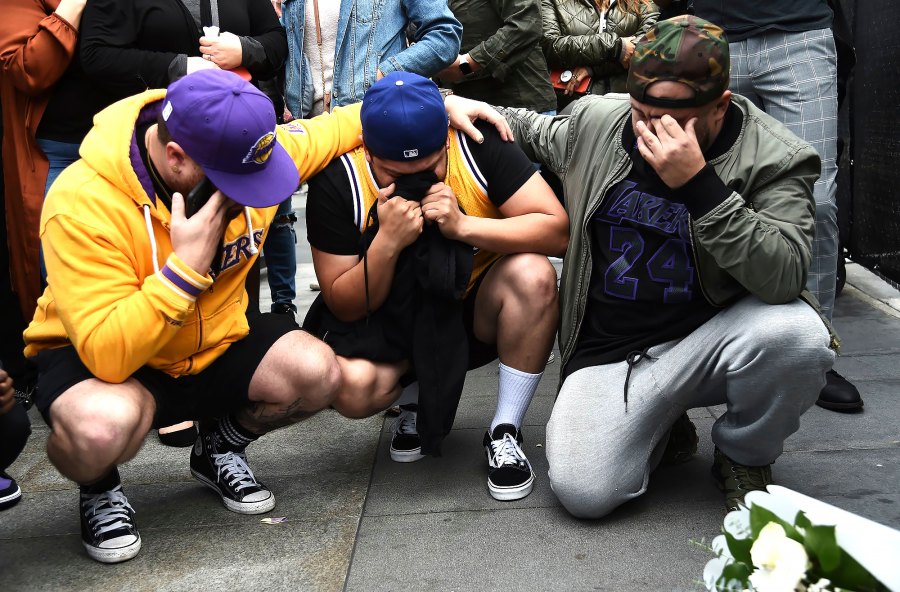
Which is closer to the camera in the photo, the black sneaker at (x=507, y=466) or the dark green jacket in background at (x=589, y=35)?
the black sneaker at (x=507, y=466)

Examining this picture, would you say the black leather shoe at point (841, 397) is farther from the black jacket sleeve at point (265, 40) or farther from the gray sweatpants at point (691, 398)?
the black jacket sleeve at point (265, 40)

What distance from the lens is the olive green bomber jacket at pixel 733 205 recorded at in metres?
2.60

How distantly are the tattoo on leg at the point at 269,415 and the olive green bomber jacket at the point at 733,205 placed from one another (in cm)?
85

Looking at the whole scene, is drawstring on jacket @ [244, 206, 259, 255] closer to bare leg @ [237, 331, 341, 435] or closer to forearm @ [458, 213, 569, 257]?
bare leg @ [237, 331, 341, 435]

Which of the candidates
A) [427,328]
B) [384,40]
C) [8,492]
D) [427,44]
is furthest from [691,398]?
[8,492]

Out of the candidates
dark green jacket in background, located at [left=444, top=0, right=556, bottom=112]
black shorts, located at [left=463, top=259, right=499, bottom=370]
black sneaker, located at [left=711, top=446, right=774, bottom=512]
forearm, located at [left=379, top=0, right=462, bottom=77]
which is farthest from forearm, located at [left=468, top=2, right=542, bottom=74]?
black sneaker, located at [left=711, top=446, right=774, bottom=512]

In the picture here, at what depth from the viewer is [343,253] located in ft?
10.3

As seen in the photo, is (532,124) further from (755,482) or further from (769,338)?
(755,482)

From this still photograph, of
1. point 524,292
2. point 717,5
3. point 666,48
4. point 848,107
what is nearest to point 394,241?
point 524,292

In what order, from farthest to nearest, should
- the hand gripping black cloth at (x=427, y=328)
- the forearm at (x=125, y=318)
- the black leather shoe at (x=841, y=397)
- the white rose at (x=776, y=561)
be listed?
1. the black leather shoe at (x=841, y=397)
2. the hand gripping black cloth at (x=427, y=328)
3. the forearm at (x=125, y=318)
4. the white rose at (x=776, y=561)

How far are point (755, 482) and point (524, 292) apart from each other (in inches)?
34.9

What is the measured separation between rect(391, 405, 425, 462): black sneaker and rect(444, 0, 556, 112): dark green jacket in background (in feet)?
6.29

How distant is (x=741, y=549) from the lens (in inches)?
63.1

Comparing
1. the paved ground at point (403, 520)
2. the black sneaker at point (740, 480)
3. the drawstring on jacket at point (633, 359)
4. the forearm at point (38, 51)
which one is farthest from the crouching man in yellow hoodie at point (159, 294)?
the black sneaker at point (740, 480)
